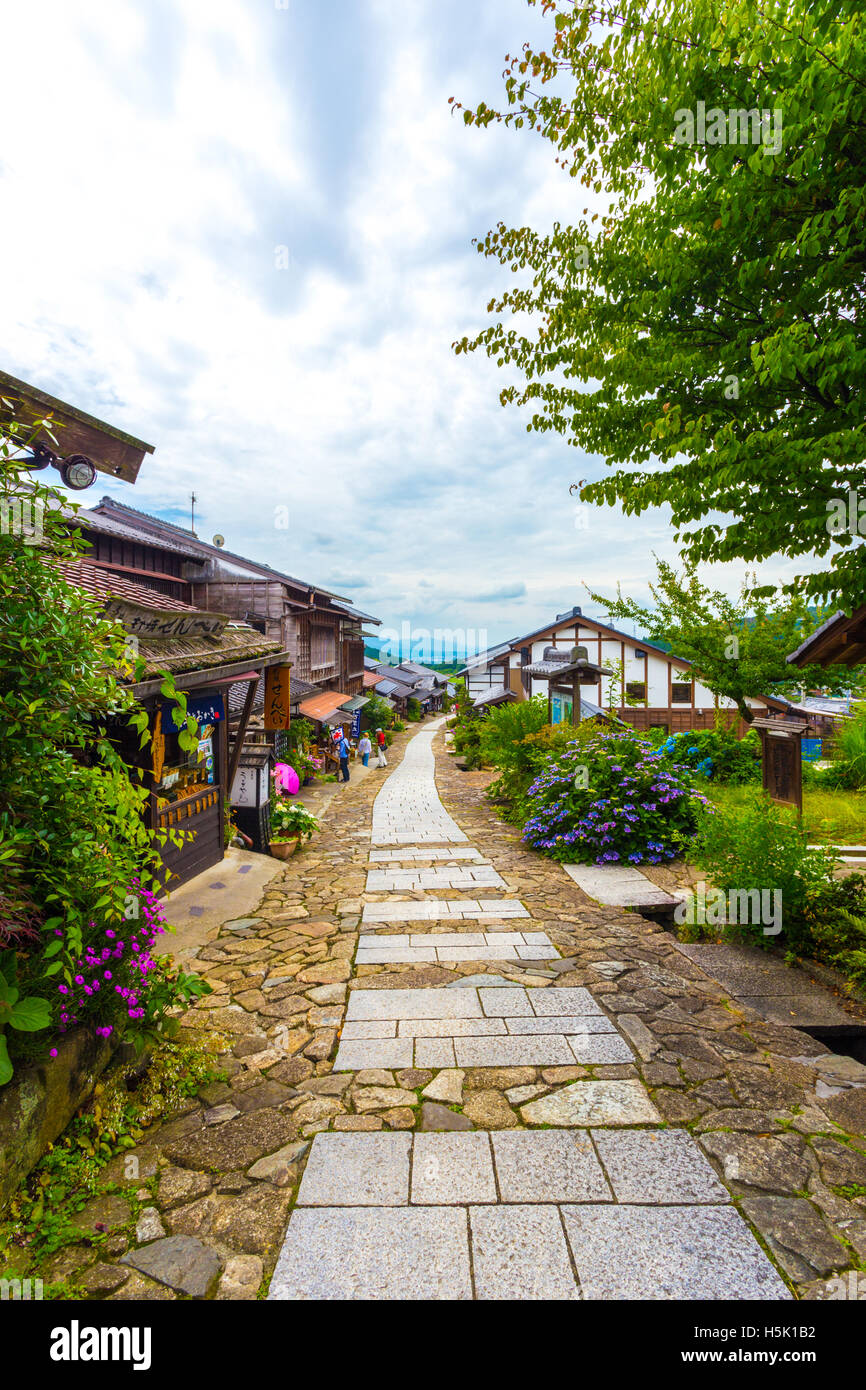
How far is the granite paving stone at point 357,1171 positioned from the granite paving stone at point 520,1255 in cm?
44

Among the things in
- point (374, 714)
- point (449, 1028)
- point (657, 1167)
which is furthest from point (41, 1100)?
point (374, 714)

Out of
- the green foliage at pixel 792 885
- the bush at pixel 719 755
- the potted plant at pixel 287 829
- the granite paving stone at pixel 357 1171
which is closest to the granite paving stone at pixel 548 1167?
the granite paving stone at pixel 357 1171

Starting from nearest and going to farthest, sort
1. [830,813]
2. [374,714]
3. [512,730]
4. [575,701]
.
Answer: [830,813] → [575,701] → [512,730] → [374,714]

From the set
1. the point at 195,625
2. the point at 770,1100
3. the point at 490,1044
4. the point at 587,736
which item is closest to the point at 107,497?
the point at 195,625

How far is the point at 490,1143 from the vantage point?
3268 mm

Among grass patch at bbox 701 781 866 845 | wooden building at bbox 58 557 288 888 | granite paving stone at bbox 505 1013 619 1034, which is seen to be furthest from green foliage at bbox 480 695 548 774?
granite paving stone at bbox 505 1013 619 1034

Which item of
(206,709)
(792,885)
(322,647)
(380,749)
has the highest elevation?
(322,647)

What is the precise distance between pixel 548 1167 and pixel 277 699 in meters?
9.26

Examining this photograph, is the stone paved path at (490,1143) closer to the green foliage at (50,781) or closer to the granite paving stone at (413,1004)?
the granite paving stone at (413,1004)

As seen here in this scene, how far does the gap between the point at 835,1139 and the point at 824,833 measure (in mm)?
8171

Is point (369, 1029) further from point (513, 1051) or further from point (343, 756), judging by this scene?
point (343, 756)

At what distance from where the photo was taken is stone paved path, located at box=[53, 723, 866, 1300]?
8.25 feet

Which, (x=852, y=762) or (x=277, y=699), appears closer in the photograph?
(x=277, y=699)
